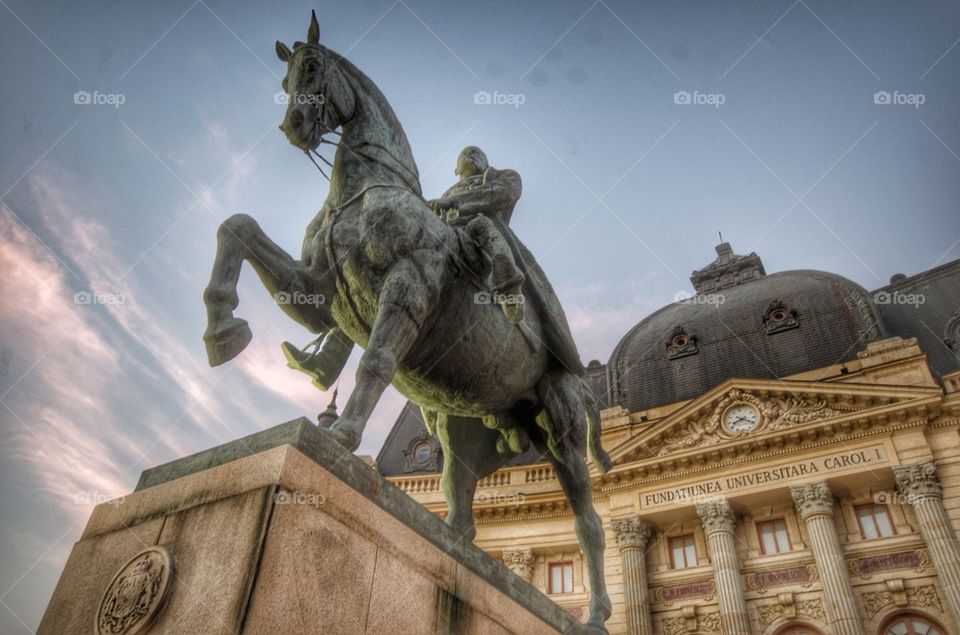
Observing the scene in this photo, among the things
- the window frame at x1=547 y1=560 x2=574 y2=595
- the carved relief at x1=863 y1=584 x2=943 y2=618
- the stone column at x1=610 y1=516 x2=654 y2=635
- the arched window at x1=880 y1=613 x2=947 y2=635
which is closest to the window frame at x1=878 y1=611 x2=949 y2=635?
the arched window at x1=880 y1=613 x2=947 y2=635

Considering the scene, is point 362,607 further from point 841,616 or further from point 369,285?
point 841,616

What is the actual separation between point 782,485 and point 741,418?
331cm

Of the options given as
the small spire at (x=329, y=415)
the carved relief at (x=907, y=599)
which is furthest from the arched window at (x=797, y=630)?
the small spire at (x=329, y=415)

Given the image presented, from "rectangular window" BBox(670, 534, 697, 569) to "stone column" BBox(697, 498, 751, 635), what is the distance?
4.03 ft

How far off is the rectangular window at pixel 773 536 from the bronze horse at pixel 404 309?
78.3 feet

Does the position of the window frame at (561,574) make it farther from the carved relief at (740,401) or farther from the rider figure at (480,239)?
the rider figure at (480,239)

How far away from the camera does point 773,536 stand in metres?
26.5

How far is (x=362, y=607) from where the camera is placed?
3219 millimetres

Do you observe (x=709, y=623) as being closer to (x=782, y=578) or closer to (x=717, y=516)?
(x=782, y=578)

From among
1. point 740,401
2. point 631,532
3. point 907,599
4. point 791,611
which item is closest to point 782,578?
point 791,611

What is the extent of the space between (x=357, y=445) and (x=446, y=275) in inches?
63.5

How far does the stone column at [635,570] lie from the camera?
1016 inches

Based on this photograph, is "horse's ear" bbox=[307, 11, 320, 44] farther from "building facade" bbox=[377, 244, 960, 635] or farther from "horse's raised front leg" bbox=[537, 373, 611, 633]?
Result: "building facade" bbox=[377, 244, 960, 635]

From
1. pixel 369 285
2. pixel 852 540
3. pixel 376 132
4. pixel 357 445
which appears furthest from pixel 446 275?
pixel 852 540
